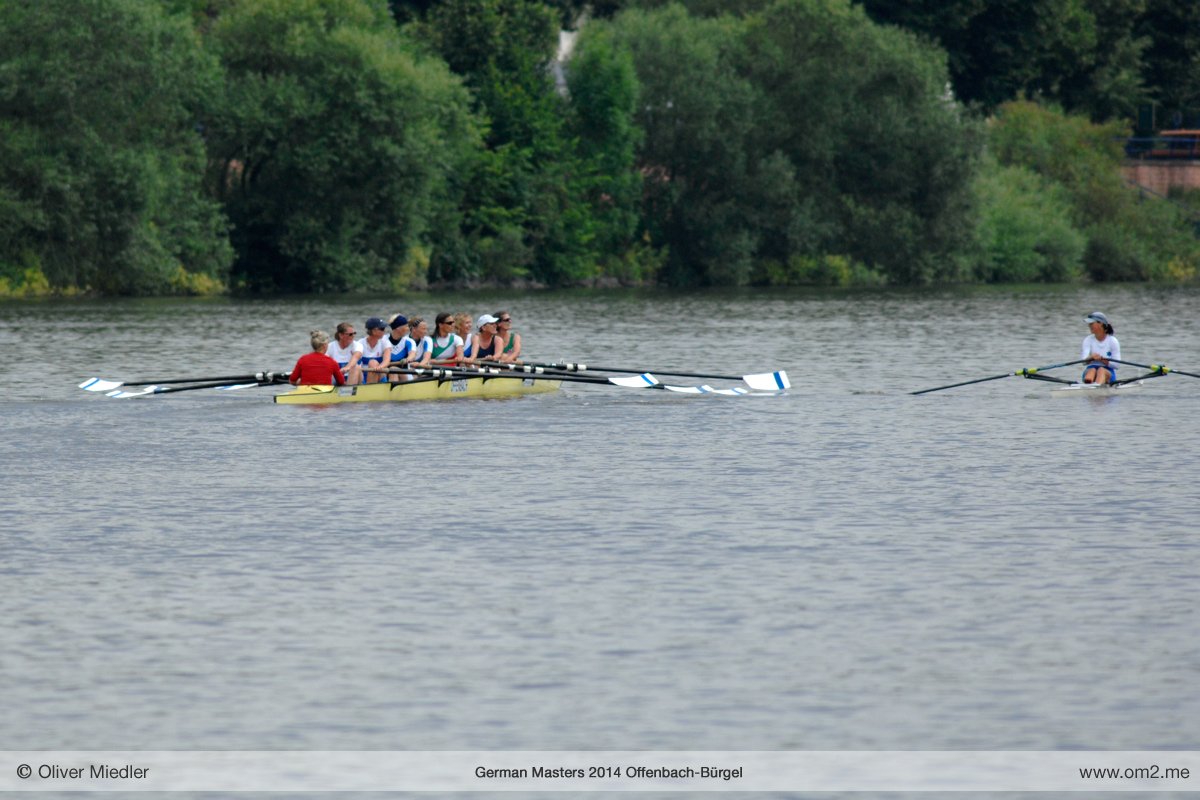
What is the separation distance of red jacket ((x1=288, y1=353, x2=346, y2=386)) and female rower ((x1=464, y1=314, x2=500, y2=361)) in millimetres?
2841

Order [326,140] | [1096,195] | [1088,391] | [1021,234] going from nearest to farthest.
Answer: [1088,391] < [326,140] < [1021,234] < [1096,195]

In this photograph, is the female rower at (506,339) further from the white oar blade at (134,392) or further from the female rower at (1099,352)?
the female rower at (1099,352)

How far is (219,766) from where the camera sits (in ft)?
25.0

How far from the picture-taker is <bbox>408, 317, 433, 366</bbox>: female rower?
2516cm

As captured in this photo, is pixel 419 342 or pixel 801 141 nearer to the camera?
pixel 419 342

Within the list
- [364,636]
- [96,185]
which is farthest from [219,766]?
[96,185]

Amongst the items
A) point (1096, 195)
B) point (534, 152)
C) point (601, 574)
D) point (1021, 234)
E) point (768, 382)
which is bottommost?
point (768, 382)

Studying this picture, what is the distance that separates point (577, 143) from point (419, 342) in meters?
53.3

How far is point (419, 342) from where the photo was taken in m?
25.5

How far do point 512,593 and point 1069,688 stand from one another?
3.77 m

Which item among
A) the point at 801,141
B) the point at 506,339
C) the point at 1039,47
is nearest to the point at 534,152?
the point at 801,141

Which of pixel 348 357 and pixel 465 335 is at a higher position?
pixel 465 335

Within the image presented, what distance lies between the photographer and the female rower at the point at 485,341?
25.9 metres

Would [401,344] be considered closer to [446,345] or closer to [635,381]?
[446,345]
